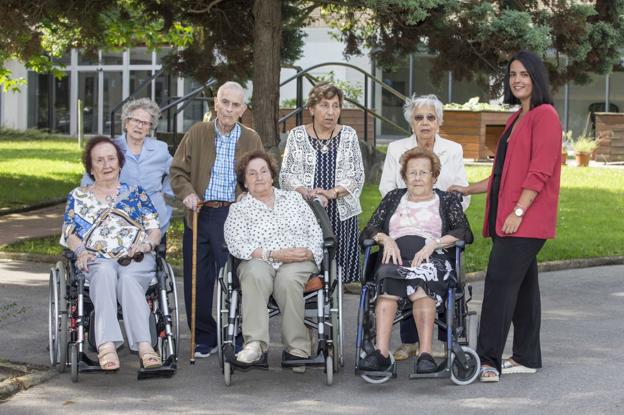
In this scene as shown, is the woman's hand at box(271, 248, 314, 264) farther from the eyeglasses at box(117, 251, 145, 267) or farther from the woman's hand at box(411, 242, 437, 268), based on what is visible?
the eyeglasses at box(117, 251, 145, 267)

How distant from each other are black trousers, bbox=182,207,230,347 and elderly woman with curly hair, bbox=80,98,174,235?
0.25 m

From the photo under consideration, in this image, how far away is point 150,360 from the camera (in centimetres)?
665

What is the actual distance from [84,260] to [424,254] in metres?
2.02

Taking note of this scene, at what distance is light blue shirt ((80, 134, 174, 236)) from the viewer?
299 inches

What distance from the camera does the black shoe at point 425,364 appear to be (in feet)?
21.5

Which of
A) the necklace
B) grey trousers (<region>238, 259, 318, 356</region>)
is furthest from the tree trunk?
grey trousers (<region>238, 259, 318, 356</region>)

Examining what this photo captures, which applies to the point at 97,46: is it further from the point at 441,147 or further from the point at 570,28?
the point at 441,147

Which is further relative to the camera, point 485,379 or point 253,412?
point 485,379

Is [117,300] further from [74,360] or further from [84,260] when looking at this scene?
[74,360]

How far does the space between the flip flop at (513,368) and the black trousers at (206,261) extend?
187cm

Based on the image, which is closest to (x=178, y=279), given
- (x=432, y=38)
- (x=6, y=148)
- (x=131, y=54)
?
(x=432, y=38)

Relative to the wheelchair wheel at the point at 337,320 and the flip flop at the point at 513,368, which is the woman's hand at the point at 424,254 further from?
the flip flop at the point at 513,368

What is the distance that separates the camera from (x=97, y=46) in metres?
15.2

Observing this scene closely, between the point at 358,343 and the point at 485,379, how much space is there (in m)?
0.76
